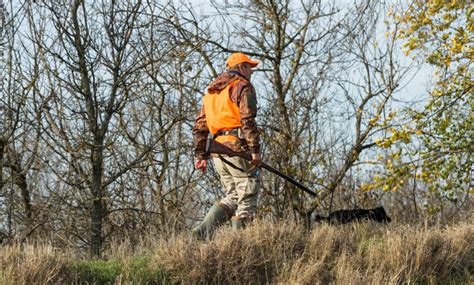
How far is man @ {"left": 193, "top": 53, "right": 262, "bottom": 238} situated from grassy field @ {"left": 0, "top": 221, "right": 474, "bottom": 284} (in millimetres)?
416

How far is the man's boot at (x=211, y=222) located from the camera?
5750 millimetres

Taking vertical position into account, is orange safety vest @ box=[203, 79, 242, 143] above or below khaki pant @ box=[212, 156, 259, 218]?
above

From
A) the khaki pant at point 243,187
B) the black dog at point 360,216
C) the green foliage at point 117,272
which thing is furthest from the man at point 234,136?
the black dog at point 360,216

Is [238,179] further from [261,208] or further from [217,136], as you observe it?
[261,208]

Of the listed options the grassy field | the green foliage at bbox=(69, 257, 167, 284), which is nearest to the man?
the grassy field

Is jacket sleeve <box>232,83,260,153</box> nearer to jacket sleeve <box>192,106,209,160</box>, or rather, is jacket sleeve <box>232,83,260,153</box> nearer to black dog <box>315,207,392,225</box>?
jacket sleeve <box>192,106,209,160</box>

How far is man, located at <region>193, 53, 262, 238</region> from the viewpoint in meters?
5.81

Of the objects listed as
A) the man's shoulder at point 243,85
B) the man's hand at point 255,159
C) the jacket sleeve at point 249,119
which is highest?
the man's shoulder at point 243,85

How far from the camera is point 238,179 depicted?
6.06 meters

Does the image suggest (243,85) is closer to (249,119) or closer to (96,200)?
(249,119)

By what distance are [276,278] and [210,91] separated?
207cm

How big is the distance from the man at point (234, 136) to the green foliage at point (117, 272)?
104 centimetres

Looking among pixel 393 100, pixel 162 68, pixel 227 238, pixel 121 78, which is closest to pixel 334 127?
pixel 393 100

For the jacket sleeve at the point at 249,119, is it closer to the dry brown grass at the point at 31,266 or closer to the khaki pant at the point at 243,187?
the khaki pant at the point at 243,187
